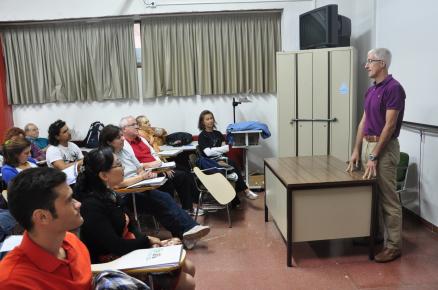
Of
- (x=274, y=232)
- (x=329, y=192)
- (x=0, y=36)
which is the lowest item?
(x=274, y=232)

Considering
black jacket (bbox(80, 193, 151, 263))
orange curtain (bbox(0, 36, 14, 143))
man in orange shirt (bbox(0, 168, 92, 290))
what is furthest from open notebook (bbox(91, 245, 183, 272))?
orange curtain (bbox(0, 36, 14, 143))

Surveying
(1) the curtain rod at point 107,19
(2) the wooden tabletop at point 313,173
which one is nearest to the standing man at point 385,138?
(2) the wooden tabletop at point 313,173

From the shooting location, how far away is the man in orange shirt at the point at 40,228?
1.16 metres

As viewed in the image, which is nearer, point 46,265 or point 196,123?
point 46,265

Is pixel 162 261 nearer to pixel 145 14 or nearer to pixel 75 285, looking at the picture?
pixel 75 285

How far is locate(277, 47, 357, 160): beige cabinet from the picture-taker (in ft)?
15.2

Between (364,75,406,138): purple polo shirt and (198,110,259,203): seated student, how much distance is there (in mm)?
1969

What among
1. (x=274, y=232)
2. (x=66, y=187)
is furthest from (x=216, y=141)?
(x=66, y=187)

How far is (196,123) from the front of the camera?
5.61m

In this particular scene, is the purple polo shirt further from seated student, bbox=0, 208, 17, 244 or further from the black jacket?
seated student, bbox=0, 208, 17, 244

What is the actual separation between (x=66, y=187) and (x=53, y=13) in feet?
15.7

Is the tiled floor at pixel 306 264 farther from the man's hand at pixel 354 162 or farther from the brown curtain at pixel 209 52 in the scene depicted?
the brown curtain at pixel 209 52

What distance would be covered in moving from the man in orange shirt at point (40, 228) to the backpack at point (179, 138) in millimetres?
3830

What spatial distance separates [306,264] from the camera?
9.33 feet
